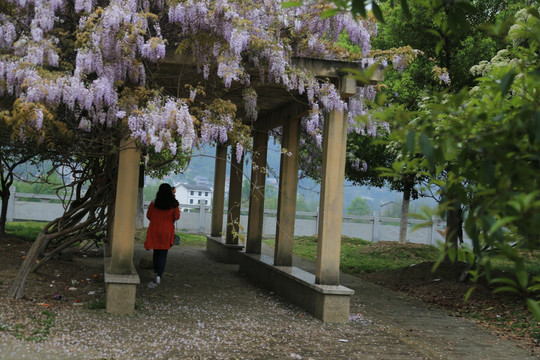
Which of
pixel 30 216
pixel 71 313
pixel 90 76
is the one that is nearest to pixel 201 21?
pixel 90 76

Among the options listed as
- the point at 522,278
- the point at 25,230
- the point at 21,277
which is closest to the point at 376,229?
the point at 25,230

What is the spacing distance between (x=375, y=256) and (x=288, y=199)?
809 cm

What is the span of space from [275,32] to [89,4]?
2.31m

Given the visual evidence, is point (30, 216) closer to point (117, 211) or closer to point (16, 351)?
point (117, 211)

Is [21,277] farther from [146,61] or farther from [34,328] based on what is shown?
[146,61]

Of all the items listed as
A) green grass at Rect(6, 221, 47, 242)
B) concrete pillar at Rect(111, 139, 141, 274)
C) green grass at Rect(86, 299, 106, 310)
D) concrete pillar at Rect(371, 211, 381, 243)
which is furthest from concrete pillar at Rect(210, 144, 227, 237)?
concrete pillar at Rect(371, 211, 381, 243)

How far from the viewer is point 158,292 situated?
9078mm

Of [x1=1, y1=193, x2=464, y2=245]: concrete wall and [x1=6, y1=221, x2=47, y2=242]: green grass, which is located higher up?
[x1=1, y1=193, x2=464, y2=245]: concrete wall

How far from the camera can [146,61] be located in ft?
26.2

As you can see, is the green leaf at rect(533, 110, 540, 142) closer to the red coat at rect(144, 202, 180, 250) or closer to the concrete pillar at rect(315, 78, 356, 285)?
the concrete pillar at rect(315, 78, 356, 285)

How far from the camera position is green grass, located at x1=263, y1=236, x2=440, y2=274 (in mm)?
15297

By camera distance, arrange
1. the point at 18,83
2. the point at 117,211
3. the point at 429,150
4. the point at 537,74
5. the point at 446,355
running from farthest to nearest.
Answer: the point at 117,211 → the point at 18,83 → the point at 446,355 → the point at 429,150 → the point at 537,74

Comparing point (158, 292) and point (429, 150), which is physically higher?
point (429, 150)

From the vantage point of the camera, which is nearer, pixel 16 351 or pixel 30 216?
pixel 16 351
